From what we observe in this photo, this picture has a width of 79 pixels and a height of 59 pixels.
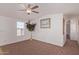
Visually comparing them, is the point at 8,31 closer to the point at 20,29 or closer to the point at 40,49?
the point at 20,29

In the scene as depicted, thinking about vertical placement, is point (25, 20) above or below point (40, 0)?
below

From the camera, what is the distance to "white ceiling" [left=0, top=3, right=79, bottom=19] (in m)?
1.54

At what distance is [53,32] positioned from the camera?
5.30ft

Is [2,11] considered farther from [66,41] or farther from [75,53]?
[75,53]

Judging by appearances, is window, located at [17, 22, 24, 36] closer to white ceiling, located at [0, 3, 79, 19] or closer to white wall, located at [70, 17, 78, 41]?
white ceiling, located at [0, 3, 79, 19]

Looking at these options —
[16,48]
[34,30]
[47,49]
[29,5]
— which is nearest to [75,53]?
[47,49]

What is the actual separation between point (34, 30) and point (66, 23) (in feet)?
1.74

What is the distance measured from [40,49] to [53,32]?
345mm

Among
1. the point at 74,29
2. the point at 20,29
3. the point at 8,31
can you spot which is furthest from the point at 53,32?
the point at 8,31

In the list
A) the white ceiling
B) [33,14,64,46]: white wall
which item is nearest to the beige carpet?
[33,14,64,46]: white wall

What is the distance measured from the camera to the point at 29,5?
155 cm

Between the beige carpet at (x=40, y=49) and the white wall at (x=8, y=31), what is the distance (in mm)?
82

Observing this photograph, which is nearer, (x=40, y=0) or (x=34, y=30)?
(x=40, y=0)

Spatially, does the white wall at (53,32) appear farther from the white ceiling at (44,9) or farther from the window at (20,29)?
the window at (20,29)
